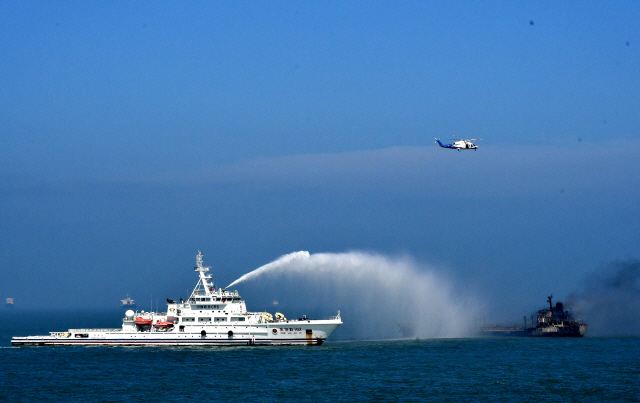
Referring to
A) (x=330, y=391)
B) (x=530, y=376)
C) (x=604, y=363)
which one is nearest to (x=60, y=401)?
(x=330, y=391)

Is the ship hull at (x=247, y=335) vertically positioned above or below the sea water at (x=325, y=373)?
above

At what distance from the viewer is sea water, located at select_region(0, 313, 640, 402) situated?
63.0 m

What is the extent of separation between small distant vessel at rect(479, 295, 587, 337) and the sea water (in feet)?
74.8

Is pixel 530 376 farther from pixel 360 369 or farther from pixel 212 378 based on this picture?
pixel 212 378

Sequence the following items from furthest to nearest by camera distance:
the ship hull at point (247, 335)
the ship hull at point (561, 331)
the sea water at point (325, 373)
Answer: the ship hull at point (561, 331) < the ship hull at point (247, 335) < the sea water at point (325, 373)

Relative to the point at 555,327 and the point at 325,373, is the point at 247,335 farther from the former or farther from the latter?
the point at 555,327

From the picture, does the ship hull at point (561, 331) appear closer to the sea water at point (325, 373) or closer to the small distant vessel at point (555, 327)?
the small distant vessel at point (555, 327)

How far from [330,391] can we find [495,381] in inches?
617

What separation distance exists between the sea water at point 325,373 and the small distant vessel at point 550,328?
22.8 meters

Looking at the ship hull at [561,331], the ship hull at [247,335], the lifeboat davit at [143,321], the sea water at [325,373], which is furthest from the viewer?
the ship hull at [561,331]

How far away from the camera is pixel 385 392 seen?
63.7 m

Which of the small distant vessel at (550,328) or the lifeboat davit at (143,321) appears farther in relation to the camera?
the small distant vessel at (550,328)

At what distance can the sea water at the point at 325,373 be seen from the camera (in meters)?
63.0

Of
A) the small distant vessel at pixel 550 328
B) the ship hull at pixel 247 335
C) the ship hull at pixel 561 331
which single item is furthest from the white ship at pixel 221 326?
the ship hull at pixel 561 331
